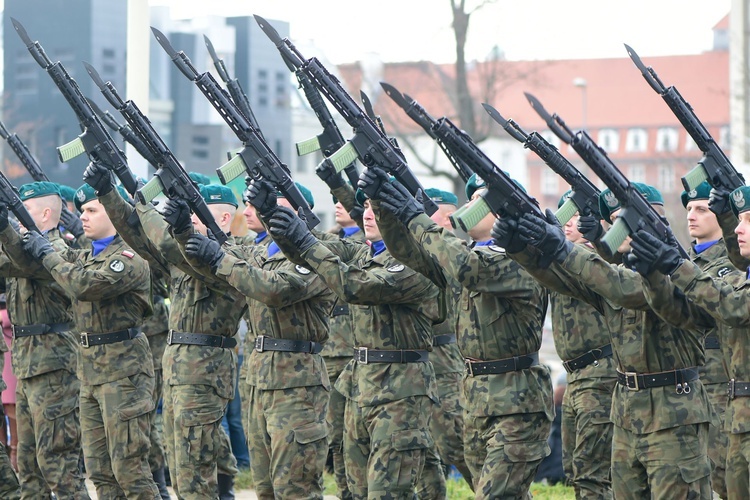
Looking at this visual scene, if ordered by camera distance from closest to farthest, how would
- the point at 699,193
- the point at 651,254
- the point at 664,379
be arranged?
the point at 651,254 < the point at 664,379 < the point at 699,193

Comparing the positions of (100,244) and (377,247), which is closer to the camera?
(377,247)

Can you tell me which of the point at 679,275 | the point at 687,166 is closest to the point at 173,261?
the point at 679,275

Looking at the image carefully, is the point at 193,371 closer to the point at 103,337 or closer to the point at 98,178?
the point at 103,337

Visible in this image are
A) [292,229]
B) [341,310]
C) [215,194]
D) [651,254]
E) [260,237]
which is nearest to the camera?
[651,254]

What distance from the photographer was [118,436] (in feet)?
26.7

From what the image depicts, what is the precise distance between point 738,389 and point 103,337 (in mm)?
4273

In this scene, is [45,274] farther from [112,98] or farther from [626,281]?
[626,281]

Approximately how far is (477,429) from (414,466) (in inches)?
17.6

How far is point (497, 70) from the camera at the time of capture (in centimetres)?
2442

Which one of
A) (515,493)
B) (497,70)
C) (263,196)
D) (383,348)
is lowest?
(515,493)

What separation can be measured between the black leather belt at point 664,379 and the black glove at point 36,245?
4327mm

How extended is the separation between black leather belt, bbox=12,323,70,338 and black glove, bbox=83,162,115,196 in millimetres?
1232

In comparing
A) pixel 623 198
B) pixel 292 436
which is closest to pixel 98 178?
pixel 292 436

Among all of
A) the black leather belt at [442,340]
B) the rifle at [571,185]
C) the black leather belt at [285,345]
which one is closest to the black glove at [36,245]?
the black leather belt at [285,345]
